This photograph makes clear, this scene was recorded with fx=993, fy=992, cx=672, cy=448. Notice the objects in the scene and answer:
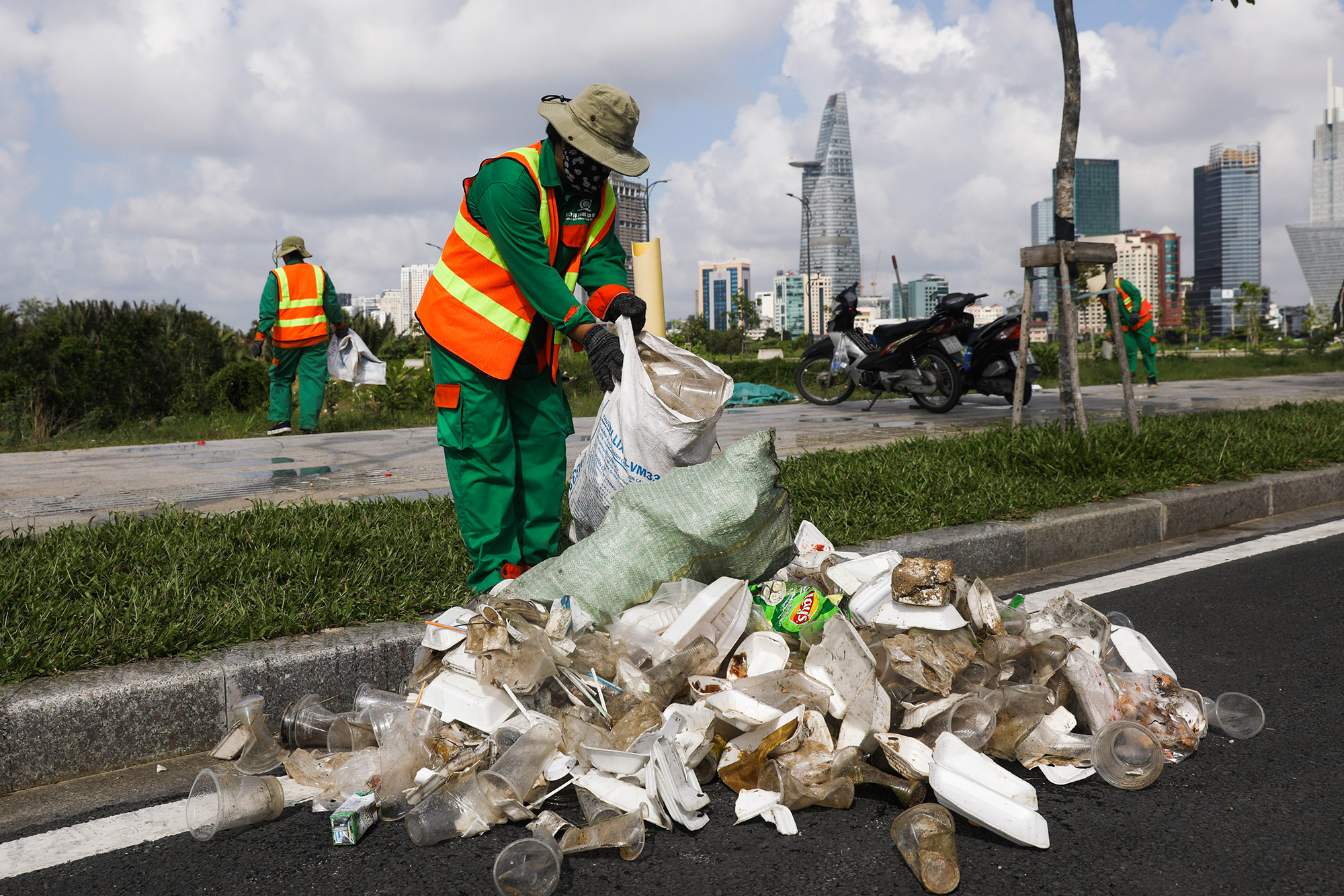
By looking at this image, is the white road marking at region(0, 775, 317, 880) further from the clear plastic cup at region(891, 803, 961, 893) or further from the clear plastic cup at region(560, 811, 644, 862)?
the clear plastic cup at region(891, 803, 961, 893)

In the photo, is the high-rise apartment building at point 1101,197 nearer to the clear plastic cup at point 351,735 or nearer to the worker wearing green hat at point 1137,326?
the worker wearing green hat at point 1137,326

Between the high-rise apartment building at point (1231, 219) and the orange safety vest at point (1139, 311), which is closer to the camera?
the orange safety vest at point (1139, 311)

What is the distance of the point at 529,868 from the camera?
174 cm

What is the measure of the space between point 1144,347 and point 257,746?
46.6ft

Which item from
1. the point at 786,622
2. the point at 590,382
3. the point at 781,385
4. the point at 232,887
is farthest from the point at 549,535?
the point at 781,385

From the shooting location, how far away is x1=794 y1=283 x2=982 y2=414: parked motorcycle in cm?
1033

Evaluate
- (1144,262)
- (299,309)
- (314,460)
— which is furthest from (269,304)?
(1144,262)

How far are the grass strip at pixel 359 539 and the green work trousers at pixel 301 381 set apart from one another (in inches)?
188

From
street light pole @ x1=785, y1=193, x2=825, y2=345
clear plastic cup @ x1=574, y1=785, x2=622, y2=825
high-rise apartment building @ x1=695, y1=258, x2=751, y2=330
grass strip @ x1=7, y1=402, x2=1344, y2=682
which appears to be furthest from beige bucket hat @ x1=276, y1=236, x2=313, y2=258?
high-rise apartment building @ x1=695, y1=258, x2=751, y2=330

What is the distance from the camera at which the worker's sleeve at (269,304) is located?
8.40m

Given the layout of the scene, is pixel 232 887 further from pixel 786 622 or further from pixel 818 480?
pixel 818 480

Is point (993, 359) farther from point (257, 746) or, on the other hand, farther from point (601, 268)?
point (257, 746)

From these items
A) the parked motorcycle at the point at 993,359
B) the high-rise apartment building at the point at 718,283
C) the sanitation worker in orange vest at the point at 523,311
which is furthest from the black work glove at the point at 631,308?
the high-rise apartment building at the point at 718,283

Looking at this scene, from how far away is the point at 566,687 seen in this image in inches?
89.8
